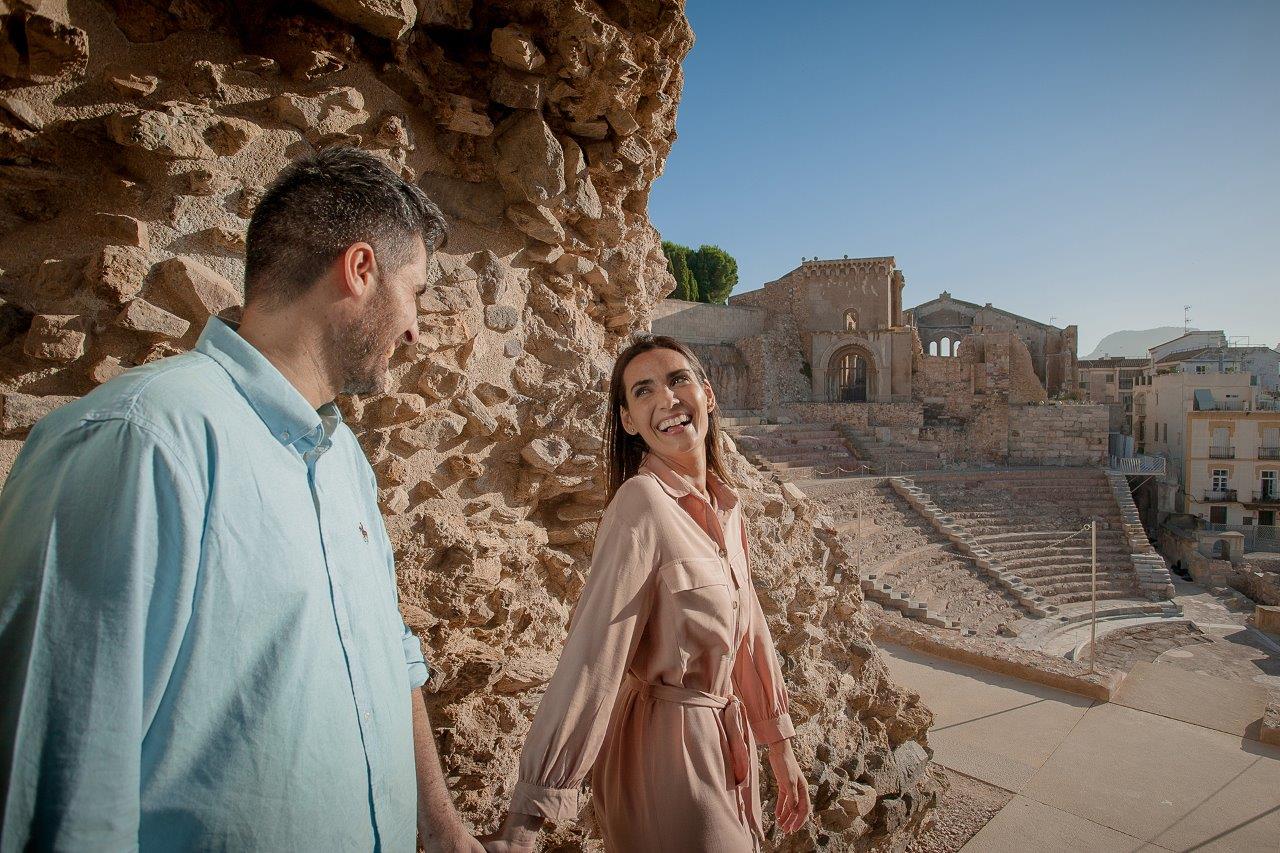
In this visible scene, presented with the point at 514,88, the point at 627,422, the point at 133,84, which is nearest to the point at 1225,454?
the point at 514,88

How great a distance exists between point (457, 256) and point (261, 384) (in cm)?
191

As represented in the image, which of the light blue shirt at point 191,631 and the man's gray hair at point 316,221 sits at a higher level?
the man's gray hair at point 316,221

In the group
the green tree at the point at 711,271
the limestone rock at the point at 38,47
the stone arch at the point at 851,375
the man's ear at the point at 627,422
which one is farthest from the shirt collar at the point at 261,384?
the green tree at the point at 711,271

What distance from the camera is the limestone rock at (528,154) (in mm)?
2850

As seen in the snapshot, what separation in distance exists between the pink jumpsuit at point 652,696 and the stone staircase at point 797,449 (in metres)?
16.2

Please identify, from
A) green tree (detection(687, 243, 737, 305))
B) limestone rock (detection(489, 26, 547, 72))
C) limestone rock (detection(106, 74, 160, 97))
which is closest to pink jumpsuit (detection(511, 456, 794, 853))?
limestone rock (detection(106, 74, 160, 97))

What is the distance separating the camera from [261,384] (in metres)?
1.06

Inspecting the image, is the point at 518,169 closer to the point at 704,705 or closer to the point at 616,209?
the point at 616,209

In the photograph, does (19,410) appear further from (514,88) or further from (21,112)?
(514,88)

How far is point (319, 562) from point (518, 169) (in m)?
2.24

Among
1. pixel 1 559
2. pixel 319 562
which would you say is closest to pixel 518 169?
pixel 319 562

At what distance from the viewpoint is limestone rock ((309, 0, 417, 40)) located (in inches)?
86.8

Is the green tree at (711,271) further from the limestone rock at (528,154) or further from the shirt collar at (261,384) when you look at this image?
the shirt collar at (261,384)

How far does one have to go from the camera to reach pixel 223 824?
2.95 feet
